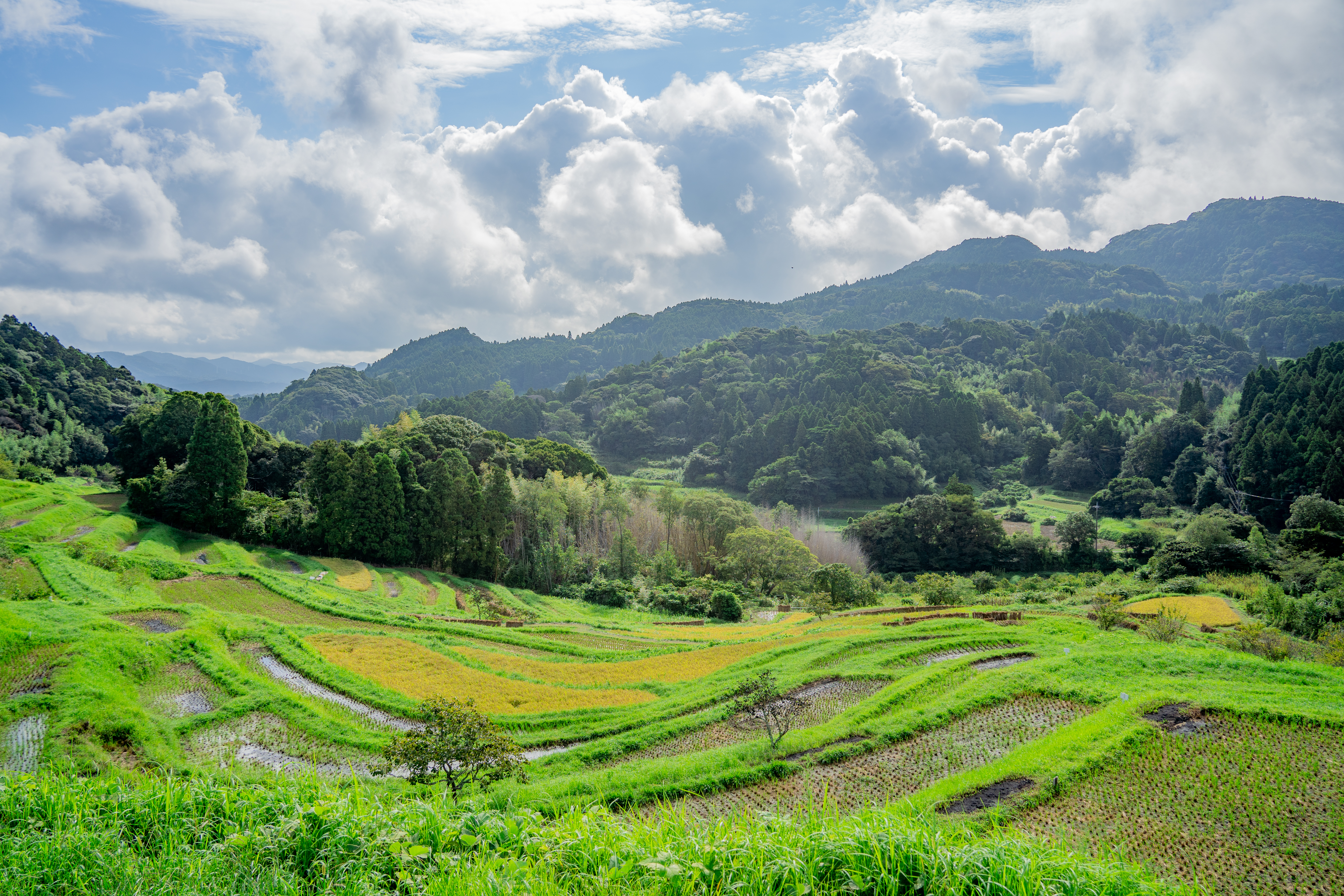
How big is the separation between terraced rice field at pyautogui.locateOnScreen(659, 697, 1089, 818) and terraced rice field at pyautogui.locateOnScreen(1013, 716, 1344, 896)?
215cm

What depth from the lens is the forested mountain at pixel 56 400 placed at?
6619 cm

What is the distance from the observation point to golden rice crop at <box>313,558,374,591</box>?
132ft

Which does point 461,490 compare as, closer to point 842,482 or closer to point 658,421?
point 842,482

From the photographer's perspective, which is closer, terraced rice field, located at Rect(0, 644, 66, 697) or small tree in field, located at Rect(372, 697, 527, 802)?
small tree in field, located at Rect(372, 697, 527, 802)

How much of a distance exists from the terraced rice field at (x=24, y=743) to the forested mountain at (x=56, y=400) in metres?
56.6

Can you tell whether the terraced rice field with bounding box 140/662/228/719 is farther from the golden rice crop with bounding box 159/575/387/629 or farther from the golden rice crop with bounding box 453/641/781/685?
the golden rice crop with bounding box 453/641/781/685

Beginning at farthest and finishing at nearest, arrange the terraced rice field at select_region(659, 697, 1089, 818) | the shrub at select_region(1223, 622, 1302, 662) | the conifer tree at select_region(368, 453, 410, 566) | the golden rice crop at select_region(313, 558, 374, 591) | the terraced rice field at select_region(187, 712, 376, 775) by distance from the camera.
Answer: the conifer tree at select_region(368, 453, 410, 566) → the golden rice crop at select_region(313, 558, 374, 591) → the shrub at select_region(1223, 622, 1302, 662) → the terraced rice field at select_region(187, 712, 376, 775) → the terraced rice field at select_region(659, 697, 1089, 818)

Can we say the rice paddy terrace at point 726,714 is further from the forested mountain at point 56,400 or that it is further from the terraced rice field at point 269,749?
the forested mountain at point 56,400

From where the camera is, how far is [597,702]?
20.5m

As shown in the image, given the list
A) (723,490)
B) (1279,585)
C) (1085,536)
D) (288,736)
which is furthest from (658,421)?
(288,736)

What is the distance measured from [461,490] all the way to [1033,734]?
43315mm

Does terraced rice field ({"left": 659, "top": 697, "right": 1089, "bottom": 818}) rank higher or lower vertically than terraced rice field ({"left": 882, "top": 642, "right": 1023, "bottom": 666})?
higher

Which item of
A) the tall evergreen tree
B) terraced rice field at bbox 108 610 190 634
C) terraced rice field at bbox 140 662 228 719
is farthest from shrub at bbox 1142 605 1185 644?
the tall evergreen tree

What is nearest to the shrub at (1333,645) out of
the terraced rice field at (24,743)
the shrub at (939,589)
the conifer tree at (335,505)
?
the shrub at (939,589)
